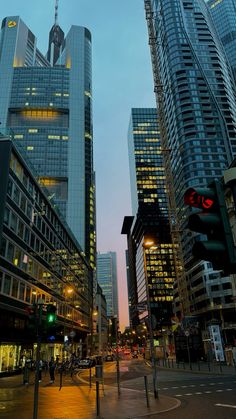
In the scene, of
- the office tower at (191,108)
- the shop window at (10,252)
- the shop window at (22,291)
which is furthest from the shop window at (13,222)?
the office tower at (191,108)

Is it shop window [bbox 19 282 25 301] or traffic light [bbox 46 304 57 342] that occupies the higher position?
shop window [bbox 19 282 25 301]

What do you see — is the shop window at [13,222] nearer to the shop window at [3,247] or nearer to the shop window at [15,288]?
the shop window at [3,247]

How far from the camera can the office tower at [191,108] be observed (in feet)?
370

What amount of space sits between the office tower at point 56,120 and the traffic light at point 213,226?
475 feet

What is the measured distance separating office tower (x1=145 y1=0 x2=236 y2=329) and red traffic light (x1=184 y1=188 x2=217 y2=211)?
9127 centimetres

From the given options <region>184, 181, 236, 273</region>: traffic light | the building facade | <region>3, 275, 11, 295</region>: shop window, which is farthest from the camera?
the building facade

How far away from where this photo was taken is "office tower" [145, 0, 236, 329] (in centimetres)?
11276

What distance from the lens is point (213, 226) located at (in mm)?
4172

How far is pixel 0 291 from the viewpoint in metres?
37.2

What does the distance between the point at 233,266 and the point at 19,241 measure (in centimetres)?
4234

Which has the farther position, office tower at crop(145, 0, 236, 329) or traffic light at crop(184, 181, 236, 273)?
office tower at crop(145, 0, 236, 329)

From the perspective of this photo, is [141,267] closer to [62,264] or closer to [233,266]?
[62,264]

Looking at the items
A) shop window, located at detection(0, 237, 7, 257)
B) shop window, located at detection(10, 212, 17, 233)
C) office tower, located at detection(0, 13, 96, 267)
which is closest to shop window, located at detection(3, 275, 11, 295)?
shop window, located at detection(0, 237, 7, 257)

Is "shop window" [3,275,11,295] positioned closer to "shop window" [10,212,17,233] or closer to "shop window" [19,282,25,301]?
"shop window" [19,282,25,301]
